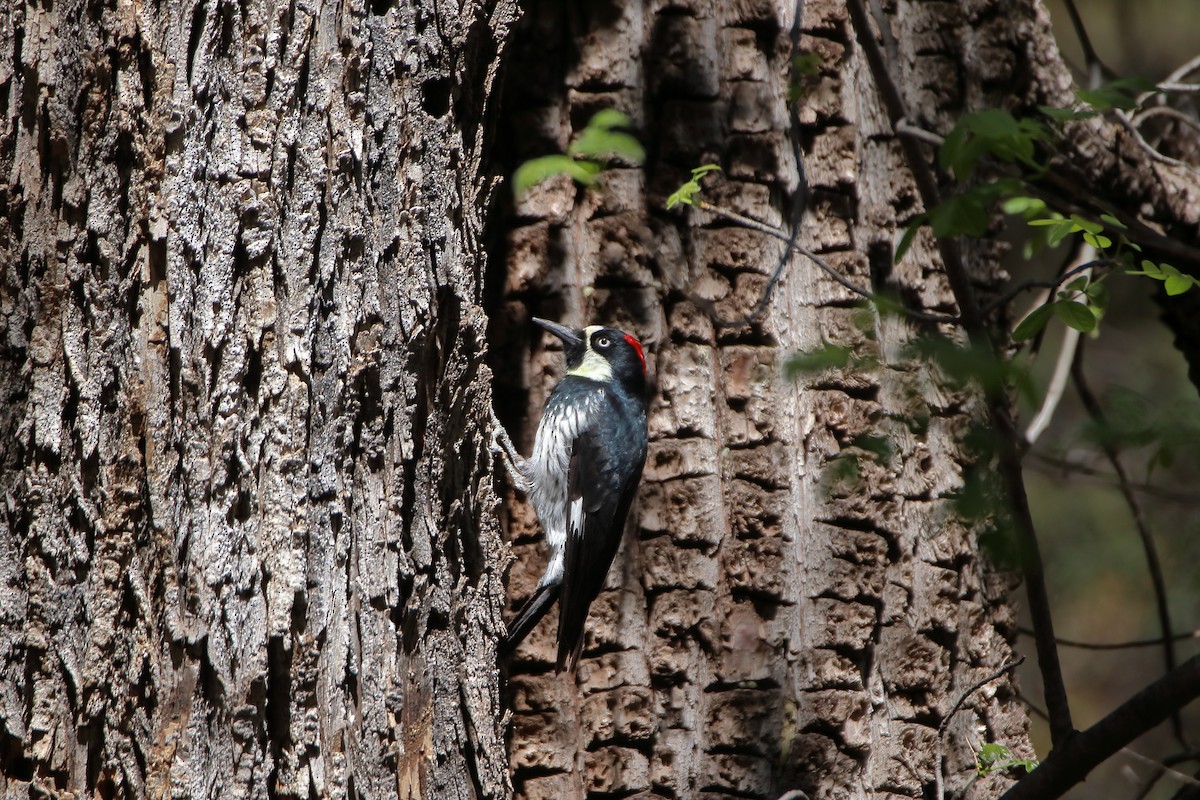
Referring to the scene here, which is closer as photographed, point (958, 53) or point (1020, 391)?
point (1020, 391)

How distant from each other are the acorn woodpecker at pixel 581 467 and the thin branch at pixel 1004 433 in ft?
3.86

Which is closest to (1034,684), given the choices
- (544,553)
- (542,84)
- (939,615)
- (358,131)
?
(939,615)

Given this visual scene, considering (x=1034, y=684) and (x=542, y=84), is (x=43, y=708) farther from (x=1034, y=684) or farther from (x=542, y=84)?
(x=1034, y=684)

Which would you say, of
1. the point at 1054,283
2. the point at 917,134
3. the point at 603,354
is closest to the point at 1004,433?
the point at 1054,283

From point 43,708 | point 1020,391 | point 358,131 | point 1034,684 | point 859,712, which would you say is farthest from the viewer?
point 1034,684

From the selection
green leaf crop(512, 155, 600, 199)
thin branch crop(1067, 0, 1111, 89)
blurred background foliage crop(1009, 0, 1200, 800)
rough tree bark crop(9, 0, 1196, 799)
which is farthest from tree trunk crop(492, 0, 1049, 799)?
blurred background foliage crop(1009, 0, 1200, 800)

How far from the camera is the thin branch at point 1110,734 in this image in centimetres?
178

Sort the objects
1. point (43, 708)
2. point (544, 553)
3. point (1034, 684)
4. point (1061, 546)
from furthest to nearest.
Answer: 1. point (1034, 684)
2. point (1061, 546)
3. point (544, 553)
4. point (43, 708)

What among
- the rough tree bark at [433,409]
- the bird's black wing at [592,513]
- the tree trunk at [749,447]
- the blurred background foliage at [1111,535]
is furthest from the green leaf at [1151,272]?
the blurred background foliage at [1111,535]

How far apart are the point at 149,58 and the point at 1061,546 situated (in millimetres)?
6975

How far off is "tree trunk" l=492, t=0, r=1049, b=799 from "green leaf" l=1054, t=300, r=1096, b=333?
0.88 metres

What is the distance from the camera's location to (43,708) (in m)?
1.92

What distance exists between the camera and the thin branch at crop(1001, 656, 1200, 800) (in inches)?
70.1

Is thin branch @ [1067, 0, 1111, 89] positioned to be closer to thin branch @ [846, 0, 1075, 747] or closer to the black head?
the black head
